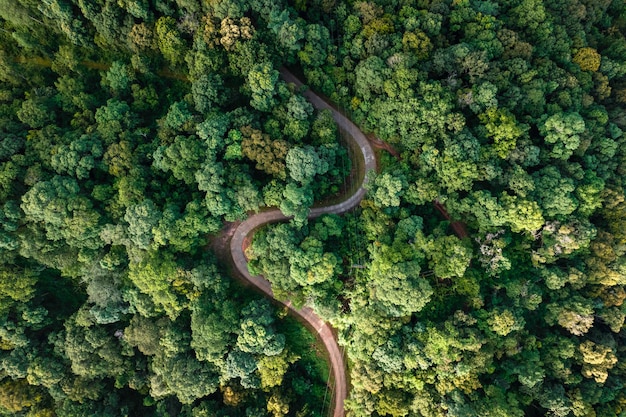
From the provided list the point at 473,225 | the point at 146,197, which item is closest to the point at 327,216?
the point at 473,225

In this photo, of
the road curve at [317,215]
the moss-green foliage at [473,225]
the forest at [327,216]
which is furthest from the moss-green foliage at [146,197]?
the moss-green foliage at [473,225]

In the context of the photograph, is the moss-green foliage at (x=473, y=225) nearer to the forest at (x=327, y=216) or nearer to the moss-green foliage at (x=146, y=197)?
the forest at (x=327, y=216)

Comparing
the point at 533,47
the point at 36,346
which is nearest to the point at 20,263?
the point at 36,346

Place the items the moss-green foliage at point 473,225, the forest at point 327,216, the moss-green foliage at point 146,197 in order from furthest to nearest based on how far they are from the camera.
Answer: the moss-green foliage at point 146,197
the forest at point 327,216
the moss-green foliage at point 473,225

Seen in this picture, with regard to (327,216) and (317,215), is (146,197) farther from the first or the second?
(327,216)

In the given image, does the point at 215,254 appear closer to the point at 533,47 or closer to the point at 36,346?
the point at 36,346
